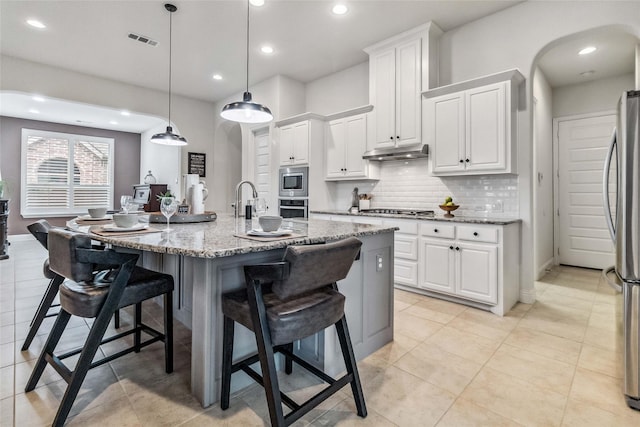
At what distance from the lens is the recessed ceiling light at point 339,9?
330 centimetres

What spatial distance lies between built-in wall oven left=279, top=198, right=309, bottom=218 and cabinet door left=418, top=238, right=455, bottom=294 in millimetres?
1896

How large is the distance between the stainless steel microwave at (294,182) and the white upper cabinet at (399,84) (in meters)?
1.10

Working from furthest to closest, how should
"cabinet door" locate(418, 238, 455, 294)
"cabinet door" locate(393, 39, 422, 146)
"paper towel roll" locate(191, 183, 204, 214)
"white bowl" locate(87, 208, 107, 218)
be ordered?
1. "cabinet door" locate(393, 39, 422, 146)
2. "cabinet door" locate(418, 238, 455, 294)
3. "paper towel roll" locate(191, 183, 204, 214)
4. "white bowl" locate(87, 208, 107, 218)

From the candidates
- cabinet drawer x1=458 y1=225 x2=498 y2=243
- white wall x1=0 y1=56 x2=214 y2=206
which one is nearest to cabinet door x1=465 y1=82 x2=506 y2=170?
cabinet drawer x1=458 y1=225 x2=498 y2=243

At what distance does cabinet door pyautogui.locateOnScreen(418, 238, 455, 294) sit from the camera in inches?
126

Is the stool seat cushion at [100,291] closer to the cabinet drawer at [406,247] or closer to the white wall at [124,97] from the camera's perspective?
the cabinet drawer at [406,247]

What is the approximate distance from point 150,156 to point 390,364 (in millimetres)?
8053

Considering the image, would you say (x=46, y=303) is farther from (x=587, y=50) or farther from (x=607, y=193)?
(x=587, y=50)

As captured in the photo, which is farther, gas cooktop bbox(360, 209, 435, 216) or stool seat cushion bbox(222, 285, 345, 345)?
gas cooktop bbox(360, 209, 435, 216)

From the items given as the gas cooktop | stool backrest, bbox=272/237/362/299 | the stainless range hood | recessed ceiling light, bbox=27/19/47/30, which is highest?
recessed ceiling light, bbox=27/19/47/30

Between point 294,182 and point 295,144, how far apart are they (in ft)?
1.89

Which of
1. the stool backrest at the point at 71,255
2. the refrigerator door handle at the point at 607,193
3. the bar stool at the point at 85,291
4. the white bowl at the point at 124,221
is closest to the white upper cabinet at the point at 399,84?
the refrigerator door handle at the point at 607,193

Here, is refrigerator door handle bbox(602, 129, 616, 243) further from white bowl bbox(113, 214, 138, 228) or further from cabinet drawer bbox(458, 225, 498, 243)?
white bowl bbox(113, 214, 138, 228)

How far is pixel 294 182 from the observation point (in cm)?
485
